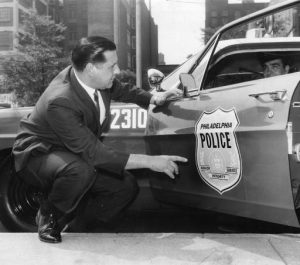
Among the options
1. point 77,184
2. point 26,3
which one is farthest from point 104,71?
point 26,3

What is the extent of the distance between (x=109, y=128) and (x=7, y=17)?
64.7m

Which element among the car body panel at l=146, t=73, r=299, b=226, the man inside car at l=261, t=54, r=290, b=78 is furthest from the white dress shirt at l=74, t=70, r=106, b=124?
the man inside car at l=261, t=54, r=290, b=78

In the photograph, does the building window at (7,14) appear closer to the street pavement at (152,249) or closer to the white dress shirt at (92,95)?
the white dress shirt at (92,95)

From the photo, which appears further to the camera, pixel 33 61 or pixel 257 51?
pixel 33 61

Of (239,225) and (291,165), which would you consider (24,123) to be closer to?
(291,165)

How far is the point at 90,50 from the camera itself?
270 cm

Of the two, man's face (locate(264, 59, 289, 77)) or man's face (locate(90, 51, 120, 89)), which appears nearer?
man's face (locate(90, 51, 120, 89))

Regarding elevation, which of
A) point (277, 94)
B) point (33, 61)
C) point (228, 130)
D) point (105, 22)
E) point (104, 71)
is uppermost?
point (105, 22)

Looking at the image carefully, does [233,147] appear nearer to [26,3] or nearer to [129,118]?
[129,118]

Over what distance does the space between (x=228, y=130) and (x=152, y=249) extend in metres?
0.77

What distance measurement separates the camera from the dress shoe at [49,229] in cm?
265

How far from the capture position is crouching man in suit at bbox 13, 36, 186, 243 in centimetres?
258

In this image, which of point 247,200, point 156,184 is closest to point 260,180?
point 247,200

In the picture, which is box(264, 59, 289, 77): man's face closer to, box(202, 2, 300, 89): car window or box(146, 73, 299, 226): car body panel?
box(202, 2, 300, 89): car window
